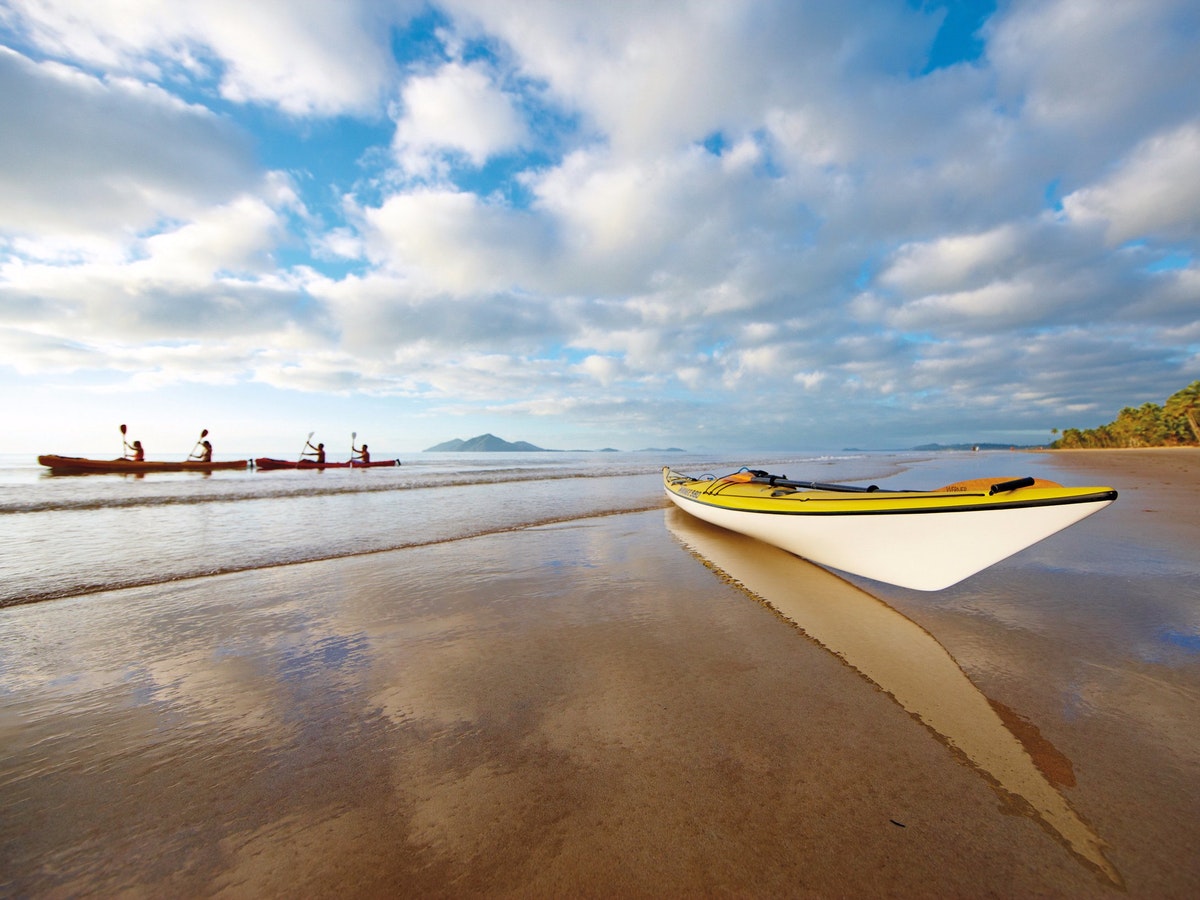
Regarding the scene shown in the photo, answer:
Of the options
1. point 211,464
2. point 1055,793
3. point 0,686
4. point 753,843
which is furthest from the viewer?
point 211,464

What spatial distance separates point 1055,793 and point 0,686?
746cm

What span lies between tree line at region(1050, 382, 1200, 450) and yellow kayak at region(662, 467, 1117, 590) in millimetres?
74542

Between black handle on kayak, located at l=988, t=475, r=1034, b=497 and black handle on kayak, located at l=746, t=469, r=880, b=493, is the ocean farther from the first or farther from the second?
black handle on kayak, located at l=988, t=475, r=1034, b=497

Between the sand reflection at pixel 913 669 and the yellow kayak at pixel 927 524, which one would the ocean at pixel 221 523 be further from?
the yellow kayak at pixel 927 524

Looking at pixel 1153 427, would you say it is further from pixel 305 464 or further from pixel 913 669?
pixel 305 464

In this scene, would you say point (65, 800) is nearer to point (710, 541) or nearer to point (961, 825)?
point (961, 825)

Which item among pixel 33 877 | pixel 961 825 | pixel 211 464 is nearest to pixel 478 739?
pixel 33 877

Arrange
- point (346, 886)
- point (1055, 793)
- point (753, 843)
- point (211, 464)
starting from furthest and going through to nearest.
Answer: point (211, 464) → point (1055, 793) → point (753, 843) → point (346, 886)

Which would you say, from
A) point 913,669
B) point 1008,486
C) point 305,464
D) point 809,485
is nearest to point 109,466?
point 305,464

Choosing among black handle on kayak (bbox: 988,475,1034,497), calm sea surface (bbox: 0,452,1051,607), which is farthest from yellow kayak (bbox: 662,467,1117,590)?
calm sea surface (bbox: 0,452,1051,607)

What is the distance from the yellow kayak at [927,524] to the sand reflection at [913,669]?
Answer: 1.63 ft

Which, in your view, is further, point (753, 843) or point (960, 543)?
point (960, 543)

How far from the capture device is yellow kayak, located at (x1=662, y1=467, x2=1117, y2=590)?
455 centimetres

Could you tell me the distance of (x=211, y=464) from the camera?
34.4m
